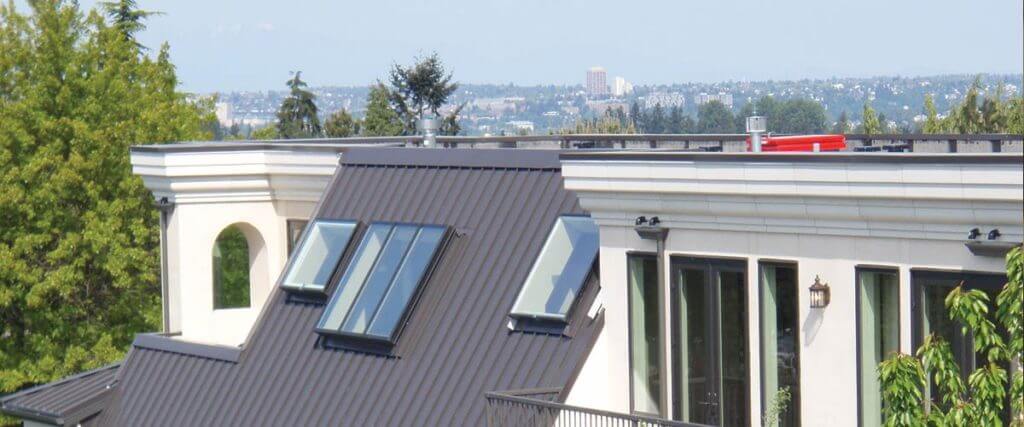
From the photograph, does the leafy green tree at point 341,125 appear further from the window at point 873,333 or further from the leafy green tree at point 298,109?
the window at point 873,333

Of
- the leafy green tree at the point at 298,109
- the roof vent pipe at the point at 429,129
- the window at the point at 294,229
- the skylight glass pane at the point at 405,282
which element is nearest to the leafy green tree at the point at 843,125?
the roof vent pipe at the point at 429,129

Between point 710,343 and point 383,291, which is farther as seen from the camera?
point 383,291

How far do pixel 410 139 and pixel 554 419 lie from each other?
11.6 metres

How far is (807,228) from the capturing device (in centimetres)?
1457

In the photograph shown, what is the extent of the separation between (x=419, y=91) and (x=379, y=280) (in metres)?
69.3

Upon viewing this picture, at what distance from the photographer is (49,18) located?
1510 inches

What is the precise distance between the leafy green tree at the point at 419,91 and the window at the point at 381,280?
67.0m

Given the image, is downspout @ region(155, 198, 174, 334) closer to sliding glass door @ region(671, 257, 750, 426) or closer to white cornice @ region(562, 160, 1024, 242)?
white cornice @ region(562, 160, 1024, 242)

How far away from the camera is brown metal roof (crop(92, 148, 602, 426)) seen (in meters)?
17.5

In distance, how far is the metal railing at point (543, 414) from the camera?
49.2 feet

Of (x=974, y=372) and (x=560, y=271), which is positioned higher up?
(x=560, y=271)

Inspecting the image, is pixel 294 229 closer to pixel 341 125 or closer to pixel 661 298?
pixel 661 298

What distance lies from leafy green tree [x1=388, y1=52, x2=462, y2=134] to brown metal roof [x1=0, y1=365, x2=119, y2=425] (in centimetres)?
6306

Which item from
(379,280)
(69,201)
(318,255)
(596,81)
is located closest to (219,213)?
(318,255)
